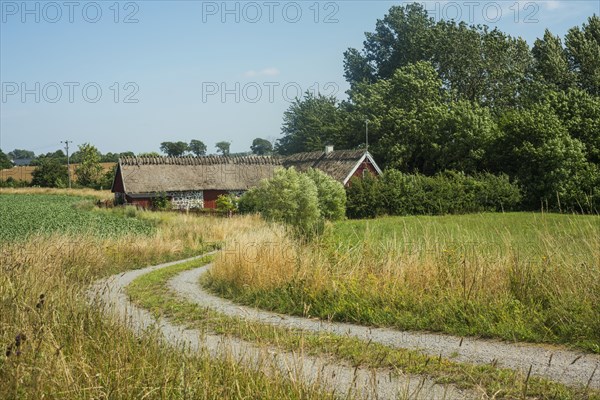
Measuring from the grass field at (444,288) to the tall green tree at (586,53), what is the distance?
44992 mm

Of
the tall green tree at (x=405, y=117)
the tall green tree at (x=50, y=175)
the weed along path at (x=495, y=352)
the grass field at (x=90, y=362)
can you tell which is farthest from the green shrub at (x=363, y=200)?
the tall green tree at (x=50, y=175)

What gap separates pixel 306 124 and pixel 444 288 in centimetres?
6530

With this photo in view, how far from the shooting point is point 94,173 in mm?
80312

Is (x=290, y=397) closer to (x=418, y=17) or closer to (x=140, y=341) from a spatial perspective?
(x=140, y=341)

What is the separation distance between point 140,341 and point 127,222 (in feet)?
86.8

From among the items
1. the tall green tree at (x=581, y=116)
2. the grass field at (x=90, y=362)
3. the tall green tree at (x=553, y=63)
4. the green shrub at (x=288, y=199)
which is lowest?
the grass field at (x=90, y=362)

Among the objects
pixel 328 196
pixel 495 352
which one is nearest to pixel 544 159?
pixel 328 196

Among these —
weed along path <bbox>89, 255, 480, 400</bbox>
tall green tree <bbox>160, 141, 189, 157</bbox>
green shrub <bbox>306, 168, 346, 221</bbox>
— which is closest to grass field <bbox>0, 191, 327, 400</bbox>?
weed along path <bbox>89, 255, 480, 400</bbox>

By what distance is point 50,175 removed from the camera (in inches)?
3009

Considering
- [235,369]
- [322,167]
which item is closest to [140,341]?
[235,369]

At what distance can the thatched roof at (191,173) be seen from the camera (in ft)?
152

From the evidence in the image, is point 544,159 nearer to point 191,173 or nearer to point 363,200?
point 363,200

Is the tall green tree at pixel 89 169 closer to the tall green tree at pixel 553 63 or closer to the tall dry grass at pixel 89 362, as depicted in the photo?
the tall green tree at pixel 553 63

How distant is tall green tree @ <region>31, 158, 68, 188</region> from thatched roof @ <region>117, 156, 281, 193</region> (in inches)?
1258
